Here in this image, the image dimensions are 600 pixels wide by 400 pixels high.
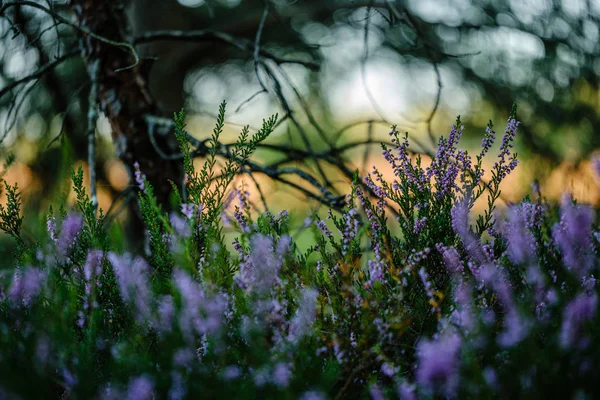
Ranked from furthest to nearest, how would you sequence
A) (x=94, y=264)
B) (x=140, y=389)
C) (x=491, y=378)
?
(x=94, y=264) → (x=491, y=378) → (x=140, y=389)

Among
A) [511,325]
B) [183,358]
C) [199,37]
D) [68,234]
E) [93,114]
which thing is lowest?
[183,358]

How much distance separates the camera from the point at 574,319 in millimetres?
1077

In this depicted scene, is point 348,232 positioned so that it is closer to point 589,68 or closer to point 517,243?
point 517,243

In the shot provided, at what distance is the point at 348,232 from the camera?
5.61ft

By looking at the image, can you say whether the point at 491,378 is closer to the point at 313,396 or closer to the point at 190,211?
the point at 313,396

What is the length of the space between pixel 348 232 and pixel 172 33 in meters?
2.01

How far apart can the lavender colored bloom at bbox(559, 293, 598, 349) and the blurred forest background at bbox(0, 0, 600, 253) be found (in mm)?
1276

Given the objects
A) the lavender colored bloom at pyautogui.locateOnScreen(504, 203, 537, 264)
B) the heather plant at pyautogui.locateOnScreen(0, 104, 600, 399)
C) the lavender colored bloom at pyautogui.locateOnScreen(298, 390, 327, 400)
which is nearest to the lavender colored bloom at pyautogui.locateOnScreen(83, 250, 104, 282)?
the heather plant at pyautogui.locateOnScreen(0, 104, 600, 399)

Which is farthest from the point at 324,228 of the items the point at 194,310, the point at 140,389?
the point at 140,389

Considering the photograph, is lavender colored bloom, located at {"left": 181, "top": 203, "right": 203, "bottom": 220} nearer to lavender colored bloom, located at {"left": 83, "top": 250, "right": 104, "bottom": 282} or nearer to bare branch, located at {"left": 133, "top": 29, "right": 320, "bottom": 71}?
lavender colored bloom, located at {"left": 83, "top": 250, "right": 104, "bottom": 282}

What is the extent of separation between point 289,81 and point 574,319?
201cm

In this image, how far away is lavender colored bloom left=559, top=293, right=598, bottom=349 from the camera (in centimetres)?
104

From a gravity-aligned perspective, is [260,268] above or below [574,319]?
above

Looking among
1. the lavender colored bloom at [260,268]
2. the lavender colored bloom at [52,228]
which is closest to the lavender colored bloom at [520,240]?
the lavender colored bloom at [260,268]
